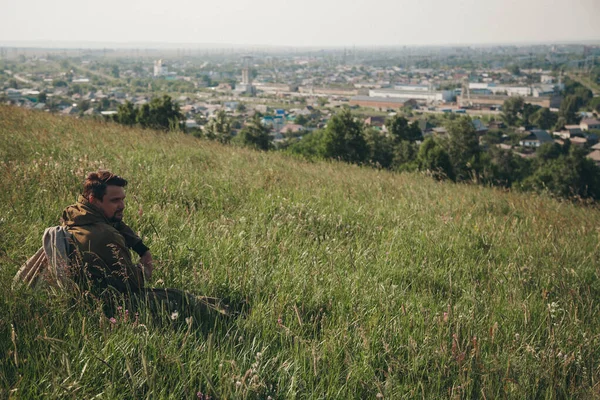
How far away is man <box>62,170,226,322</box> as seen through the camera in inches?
106

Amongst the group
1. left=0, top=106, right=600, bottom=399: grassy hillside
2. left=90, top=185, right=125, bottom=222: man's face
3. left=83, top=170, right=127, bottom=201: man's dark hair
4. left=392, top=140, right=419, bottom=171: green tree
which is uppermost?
left=83, top=170, right=127, bottom=201: man's dark hair

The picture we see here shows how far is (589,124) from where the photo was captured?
69438 mm

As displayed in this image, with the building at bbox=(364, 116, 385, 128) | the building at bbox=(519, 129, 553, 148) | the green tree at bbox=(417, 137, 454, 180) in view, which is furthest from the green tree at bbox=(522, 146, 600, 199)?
the building at bbox=(364, 116, 385, 128)

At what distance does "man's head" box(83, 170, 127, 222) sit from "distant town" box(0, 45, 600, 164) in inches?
890

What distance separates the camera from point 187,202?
4.88 metres

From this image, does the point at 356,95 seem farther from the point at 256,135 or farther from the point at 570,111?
the point at 256,135

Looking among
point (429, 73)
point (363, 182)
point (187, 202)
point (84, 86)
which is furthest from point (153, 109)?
point (429, 73)

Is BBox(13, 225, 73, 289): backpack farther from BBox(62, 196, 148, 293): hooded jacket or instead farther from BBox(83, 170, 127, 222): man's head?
BBox(83, 170, 127, 222): man's head

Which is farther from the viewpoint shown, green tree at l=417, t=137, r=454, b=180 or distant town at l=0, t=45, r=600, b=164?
distant town at l=0, t=45, r=600, b=164

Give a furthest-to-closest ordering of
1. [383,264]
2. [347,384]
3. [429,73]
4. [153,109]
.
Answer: [429,73]
[153,109]
[383,264]
[347,384]

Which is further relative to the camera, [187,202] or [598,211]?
[598,211]

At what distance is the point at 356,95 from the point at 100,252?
11620 cm

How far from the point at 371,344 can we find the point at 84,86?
8642 centimetres

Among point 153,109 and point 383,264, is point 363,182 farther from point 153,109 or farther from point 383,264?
point 153,109
